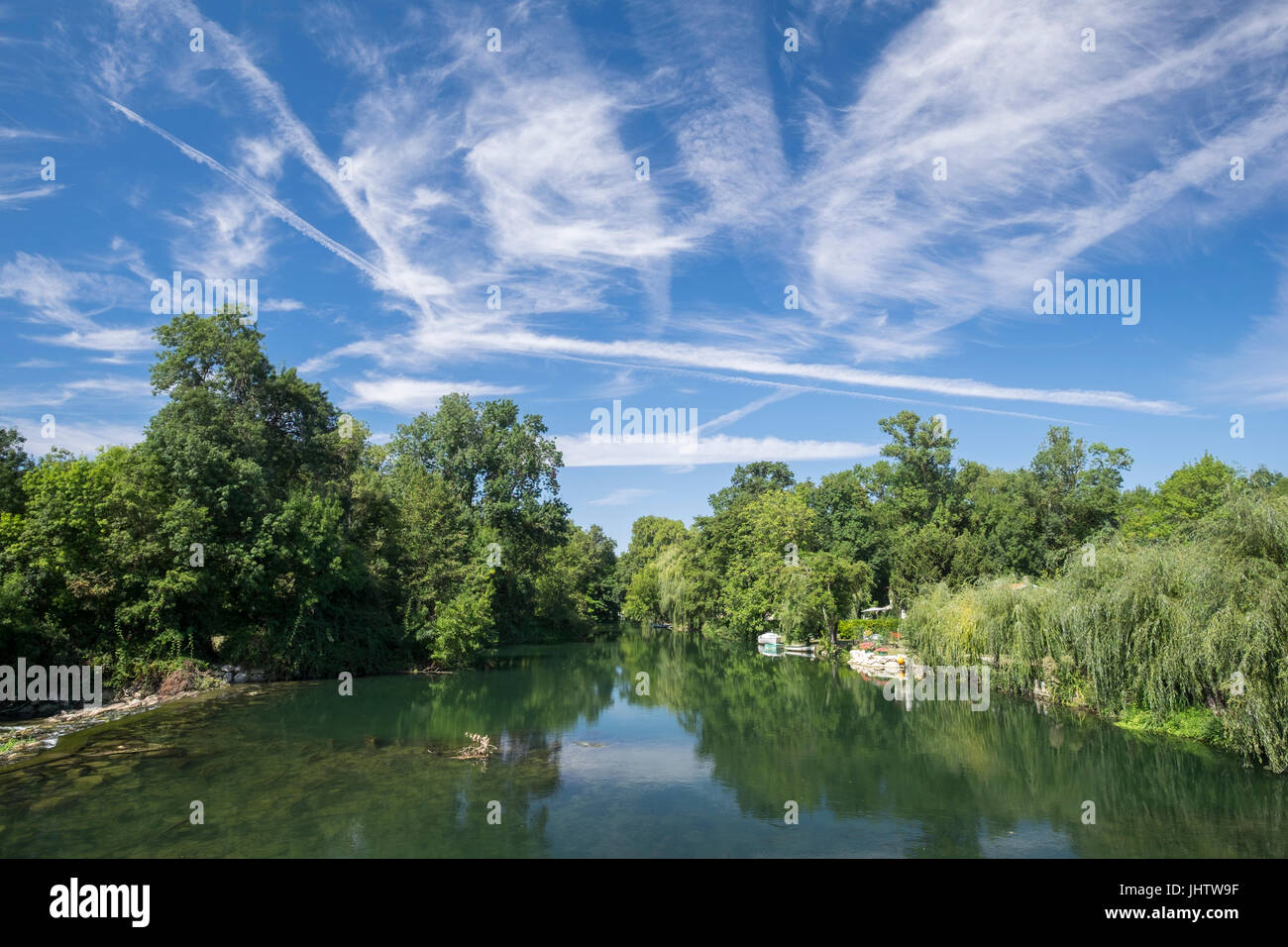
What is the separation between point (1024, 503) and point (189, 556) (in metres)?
51.4

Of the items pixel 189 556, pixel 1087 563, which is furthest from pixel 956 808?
pixel 189 556

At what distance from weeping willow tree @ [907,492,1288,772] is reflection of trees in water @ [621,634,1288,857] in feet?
4.14

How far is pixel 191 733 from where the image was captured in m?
21.2

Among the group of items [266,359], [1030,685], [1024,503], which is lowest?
[1030,685]

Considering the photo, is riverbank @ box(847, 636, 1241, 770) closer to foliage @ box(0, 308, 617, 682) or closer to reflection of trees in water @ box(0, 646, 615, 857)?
reflection of trees in water @ box(0, 646, 615, 857)

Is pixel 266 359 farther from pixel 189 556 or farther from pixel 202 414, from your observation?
pixel 189 556

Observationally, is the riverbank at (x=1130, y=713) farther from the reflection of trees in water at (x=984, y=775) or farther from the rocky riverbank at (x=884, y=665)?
the reflection of trees in water at (x=984, y=775)

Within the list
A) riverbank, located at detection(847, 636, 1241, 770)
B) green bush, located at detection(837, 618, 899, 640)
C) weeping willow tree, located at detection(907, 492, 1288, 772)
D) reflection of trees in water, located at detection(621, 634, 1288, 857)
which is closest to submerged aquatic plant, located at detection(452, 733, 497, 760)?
reflection of trees in water, located at detection(621, 634, 1288, 857)

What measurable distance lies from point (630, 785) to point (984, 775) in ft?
28.6

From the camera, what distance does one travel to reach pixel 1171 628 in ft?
60.5

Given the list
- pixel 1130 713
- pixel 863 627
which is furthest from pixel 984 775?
pixel 863 627

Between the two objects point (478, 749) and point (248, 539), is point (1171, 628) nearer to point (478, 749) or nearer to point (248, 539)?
point (478, 749)

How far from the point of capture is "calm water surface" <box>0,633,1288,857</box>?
13.0m

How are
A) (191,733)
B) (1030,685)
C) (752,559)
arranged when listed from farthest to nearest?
(752,559), (1030,685), (191,733)
